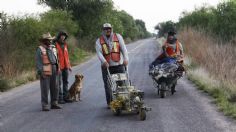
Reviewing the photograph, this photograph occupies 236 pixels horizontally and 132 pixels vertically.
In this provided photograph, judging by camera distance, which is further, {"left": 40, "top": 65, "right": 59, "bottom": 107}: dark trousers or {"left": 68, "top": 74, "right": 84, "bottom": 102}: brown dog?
{"left": 68, "top": 74, "right": 84, "bottom": 102}: brown dog

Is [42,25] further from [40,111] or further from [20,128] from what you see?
[20,128]

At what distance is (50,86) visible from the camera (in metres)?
13.2

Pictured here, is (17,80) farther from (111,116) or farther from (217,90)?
(111,116)

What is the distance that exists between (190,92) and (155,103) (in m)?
2.27

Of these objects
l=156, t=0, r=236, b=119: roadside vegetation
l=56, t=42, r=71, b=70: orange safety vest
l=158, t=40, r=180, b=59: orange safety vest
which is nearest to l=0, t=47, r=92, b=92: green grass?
l=56, t=42, r=71, b=70: orange safety vest

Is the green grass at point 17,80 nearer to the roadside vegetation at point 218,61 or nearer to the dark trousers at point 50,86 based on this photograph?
the dark trousers at point 50,86

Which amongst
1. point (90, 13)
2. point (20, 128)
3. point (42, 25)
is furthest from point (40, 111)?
point (90, 13)

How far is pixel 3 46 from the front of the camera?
21.4 metres

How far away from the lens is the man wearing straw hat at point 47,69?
501 inches

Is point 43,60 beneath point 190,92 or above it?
above

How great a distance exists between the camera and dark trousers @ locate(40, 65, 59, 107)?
42.0 feet

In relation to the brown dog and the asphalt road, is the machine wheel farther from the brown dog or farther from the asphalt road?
the brown dog

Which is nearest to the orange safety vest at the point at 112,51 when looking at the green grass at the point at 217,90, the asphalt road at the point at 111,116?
the asphalt road at the point at 111,116

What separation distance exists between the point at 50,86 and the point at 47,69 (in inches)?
23.0
